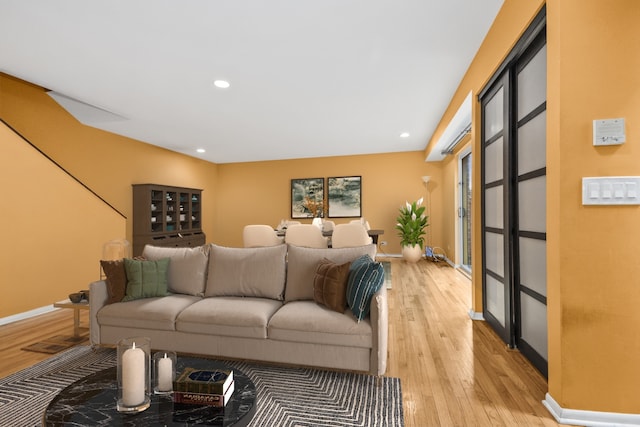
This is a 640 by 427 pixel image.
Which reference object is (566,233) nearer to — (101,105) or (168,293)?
(168,293)

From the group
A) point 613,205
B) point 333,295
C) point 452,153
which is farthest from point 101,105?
point 452,153

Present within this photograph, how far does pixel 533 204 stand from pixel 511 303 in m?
0.85

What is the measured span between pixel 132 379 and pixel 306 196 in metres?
7.32

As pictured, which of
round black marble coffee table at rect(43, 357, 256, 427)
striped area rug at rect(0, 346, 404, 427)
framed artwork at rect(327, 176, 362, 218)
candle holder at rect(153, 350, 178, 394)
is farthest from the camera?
framed artwork at rect(327, 176, 362, 218)

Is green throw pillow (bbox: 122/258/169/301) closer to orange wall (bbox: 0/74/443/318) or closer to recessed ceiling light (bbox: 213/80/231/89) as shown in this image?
orange wall (bbox: 0/74/443/318)

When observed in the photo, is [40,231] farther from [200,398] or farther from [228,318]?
[200,398]

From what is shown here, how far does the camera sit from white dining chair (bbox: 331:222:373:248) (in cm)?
430

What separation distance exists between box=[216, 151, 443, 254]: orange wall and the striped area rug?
6119mm

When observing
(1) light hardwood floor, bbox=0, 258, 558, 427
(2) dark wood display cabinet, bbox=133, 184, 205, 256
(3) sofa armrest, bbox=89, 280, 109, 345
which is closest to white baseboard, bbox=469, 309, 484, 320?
(1) light hardwood floor, bbox=0, 258, 558, 427

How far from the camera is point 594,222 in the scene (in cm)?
171

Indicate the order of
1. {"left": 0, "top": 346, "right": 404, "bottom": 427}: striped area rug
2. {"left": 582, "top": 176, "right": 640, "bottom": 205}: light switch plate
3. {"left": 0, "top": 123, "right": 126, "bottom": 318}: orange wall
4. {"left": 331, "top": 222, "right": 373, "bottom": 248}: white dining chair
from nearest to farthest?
{"left": 582, "top": 176, "right": 640, "bottom": 205}: light switch plate < {"left": 0, "top": 346, "right": 404, "bottom": 427}: striped area rug < {"left": 0, "top": 123, "right": 126, "bottom": 318}: orange wall < {"left": 331, "top": 222, "right": 373, "bottom": 248}: white dining chair

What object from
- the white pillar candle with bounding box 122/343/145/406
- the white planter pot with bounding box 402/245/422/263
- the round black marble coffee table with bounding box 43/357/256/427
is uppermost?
the white pillar candle with bounding box 122/343/145/406

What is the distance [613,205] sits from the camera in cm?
168

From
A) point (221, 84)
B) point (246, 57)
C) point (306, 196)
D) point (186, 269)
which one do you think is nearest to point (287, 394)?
point (186, 269)
